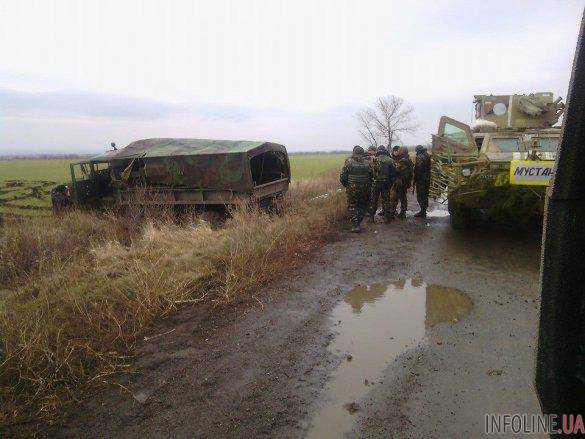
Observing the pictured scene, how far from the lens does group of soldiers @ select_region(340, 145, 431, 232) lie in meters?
7.94

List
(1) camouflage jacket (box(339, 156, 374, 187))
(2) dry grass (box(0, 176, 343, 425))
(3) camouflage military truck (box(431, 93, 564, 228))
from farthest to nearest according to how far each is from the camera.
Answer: (1) camouflage jacket (box(339, 156, 374, 187)), (3) camouflage military truck (box(431, 93, 564, 228)), (2) dry grass (box(0, 176, 343, 425))

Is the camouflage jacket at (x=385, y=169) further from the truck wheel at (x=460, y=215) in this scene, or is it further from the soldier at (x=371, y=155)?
the truck wheel at (x=460, y=215)

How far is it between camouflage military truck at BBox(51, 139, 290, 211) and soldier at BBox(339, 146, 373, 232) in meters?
2.35

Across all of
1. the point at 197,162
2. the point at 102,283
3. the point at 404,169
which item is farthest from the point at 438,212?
the point at 102,283

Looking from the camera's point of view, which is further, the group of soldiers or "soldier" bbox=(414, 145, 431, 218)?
"soldier" bbox=(414, 145, 431, 218)

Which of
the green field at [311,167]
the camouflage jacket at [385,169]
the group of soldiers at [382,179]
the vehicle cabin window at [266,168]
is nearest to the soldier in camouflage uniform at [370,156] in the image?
the group of soldiers at [382,179]

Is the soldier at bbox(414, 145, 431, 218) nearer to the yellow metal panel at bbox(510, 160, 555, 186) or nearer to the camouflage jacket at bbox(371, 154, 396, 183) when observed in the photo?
the camouflage jacket at bbox(371, 154, 396, 183)

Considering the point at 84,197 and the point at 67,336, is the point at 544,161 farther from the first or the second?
the point at 84,197

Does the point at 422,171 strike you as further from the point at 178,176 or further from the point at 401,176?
the point at 178,176

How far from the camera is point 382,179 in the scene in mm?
8422

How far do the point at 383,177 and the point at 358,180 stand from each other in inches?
32.4

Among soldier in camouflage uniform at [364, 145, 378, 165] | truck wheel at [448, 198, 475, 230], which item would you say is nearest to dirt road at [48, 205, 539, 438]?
truck wheel at [448, 198, 475, 230]

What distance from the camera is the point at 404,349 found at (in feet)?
11.3

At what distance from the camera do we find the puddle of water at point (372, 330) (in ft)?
8.94
